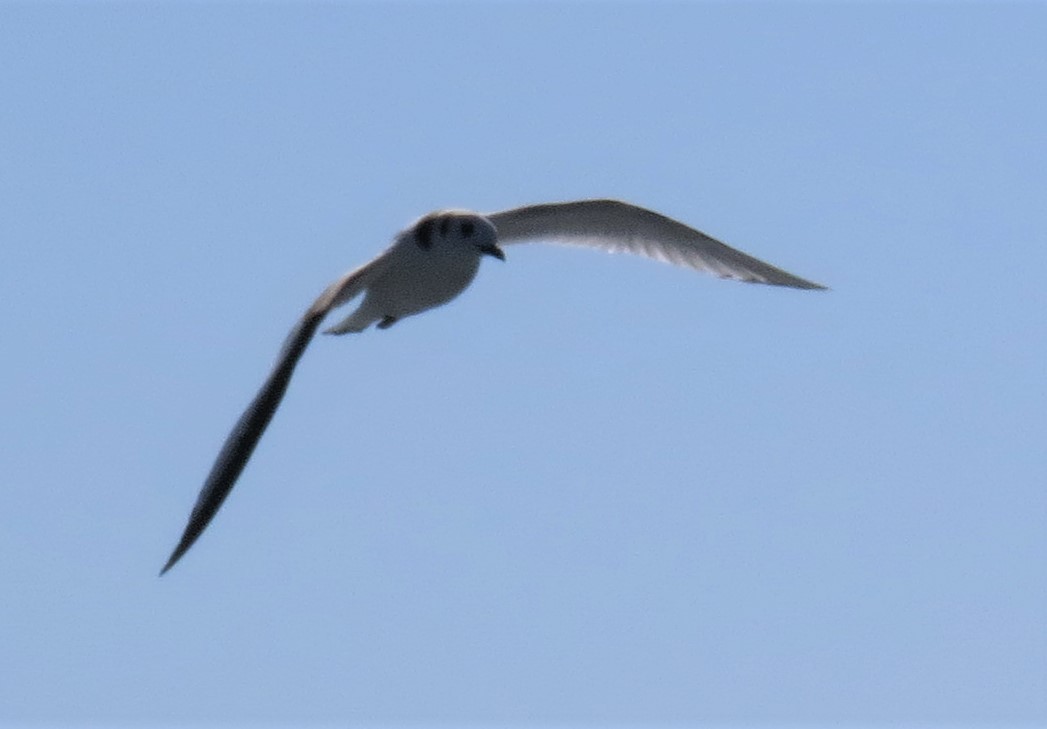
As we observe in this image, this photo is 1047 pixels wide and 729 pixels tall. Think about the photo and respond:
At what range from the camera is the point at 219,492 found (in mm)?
11664

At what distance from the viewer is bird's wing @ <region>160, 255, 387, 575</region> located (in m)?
11.5

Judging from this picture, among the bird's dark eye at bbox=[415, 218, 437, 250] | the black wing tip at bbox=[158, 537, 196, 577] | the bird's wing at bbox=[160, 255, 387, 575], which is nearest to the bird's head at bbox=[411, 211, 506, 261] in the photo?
the bird's dark eye at bbox=[415, 218, 437, 250]

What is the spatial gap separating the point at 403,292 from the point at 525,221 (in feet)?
→ 9.18

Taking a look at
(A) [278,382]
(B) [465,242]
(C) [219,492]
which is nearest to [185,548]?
(C) [219,492]

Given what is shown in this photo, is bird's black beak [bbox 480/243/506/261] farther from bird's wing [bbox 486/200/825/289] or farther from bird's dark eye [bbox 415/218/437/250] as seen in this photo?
bird's wing [bbox 486/200/825/289]

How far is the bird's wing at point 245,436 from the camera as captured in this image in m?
11.5

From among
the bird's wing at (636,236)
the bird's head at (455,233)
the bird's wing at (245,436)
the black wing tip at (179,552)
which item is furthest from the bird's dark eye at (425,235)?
the black wing tip at (179,552)

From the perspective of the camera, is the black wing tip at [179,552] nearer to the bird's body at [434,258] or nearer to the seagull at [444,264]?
the seagull at [444,264]

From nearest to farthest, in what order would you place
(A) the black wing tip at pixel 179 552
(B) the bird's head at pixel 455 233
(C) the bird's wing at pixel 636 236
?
(A) the black wing tip at pixel 179 552 → (B) the bird's head at pixel 455 233 → (C) the bird's wing at pixel 636 236

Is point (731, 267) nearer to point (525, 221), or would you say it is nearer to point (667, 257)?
point (667, 257)

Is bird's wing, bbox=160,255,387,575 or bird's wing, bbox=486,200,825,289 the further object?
bird's wing, bbox=486,200,825,289

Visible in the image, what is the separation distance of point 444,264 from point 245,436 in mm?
3558

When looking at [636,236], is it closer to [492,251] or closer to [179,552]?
[492,251]

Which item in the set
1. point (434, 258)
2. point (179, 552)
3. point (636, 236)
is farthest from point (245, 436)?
point (636, 236)
